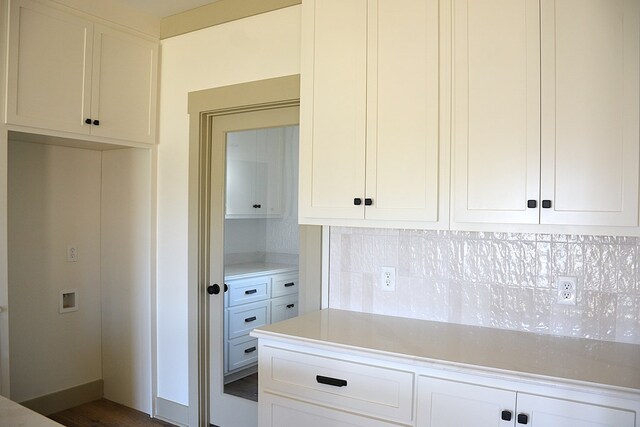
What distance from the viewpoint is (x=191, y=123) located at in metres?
3.16

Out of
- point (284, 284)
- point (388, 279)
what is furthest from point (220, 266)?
point (388, 279)

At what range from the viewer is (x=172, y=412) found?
3256 millimetres

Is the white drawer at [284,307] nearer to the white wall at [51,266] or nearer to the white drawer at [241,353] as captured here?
the white drawer at [241,353]

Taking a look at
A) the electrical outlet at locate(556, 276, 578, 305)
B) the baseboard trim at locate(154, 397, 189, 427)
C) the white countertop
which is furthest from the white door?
the white countertop

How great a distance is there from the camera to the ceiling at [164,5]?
3.04 metres

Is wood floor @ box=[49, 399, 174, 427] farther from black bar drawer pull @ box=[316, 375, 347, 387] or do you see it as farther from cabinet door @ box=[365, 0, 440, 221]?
cabinet door @ box=[365, 0, 440, 221]

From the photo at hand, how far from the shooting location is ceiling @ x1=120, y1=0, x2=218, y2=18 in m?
3.04

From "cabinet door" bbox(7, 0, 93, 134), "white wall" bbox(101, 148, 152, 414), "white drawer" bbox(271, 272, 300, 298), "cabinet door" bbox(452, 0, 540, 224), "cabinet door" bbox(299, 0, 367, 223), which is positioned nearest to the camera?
"cabinet door" bbox(452, 0, 540, 224)

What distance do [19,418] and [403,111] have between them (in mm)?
1705

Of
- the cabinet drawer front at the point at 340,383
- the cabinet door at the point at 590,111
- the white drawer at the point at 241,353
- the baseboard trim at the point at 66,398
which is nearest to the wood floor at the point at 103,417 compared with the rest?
the baseboard trim at the point at 66,398

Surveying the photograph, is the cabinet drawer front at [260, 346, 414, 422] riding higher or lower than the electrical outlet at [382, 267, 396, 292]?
lower

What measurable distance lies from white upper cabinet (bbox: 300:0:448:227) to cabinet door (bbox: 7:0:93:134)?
4.58ft

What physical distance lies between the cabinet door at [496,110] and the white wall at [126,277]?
7.10 ft

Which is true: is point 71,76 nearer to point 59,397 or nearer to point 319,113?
point 319,113
